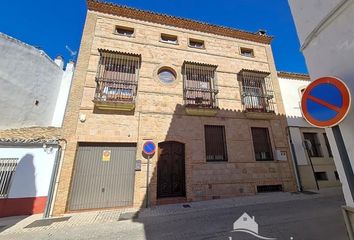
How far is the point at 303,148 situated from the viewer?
1025cm

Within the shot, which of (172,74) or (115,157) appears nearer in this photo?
(115,157)

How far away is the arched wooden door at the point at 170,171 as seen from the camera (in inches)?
312

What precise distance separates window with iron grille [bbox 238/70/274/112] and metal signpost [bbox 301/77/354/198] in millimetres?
7687

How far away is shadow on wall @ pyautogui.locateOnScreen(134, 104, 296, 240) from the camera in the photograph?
7914 mm

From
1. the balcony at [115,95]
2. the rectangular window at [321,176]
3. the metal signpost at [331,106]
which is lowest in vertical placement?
the rectangular window at [321,176]

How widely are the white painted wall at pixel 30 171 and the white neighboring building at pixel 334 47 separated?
28.2 feet

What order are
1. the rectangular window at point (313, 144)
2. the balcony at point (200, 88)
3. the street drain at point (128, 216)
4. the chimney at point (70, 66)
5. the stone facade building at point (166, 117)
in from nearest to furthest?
the street drain at point (128, 216)
the stone facade building at point (166, 117)
the balcony at point (200, 88)
the rectangular window at point (313, 144)
the chimney at point (70, 66)

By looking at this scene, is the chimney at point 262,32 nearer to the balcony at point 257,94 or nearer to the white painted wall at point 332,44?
the balcony at point 257,94

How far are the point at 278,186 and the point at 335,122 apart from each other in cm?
856

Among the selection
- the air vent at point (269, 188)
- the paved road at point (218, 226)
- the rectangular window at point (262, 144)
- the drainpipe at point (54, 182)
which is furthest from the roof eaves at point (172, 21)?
the paved road at point (218, 226)

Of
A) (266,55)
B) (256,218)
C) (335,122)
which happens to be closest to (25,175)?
(256,218)

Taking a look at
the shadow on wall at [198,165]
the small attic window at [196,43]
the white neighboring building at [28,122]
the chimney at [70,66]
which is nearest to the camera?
the white neighboring building at [28,122]

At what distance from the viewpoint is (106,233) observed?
457 cm

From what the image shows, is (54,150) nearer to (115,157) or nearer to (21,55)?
(115,157)
